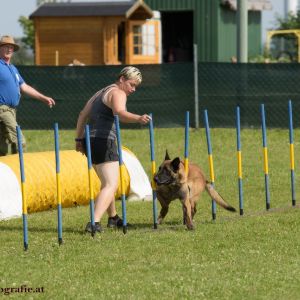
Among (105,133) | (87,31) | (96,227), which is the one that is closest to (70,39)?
(87,31)

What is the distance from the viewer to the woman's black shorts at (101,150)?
1042 cm

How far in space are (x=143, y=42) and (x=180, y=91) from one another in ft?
52.2

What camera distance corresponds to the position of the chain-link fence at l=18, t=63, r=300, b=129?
21.2 meters

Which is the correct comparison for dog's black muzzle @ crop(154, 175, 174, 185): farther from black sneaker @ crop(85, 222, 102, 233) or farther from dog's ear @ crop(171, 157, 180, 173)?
black sneaker @ crop(85, 222, 102, 233)

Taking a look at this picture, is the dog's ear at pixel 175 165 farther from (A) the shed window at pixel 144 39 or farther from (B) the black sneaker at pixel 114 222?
A: (A) the shed window at pixel 144 39

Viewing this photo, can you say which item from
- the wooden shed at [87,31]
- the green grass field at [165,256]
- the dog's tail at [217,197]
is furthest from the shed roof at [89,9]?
the dog's tail at [217,197]

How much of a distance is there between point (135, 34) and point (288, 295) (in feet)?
98.0

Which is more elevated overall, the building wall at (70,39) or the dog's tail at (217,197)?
the building wall at (70,39)

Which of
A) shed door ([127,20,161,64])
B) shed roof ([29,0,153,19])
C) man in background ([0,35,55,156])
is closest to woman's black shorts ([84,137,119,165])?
man in background ([0,35,55,156])

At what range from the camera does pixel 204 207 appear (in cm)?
1258

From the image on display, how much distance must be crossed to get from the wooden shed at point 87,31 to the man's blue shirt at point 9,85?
22.0 m

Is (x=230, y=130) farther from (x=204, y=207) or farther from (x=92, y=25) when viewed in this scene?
(x=92, y=25)

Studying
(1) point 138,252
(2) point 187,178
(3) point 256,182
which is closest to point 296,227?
(2) point 187,178

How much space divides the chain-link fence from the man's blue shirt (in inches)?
341
